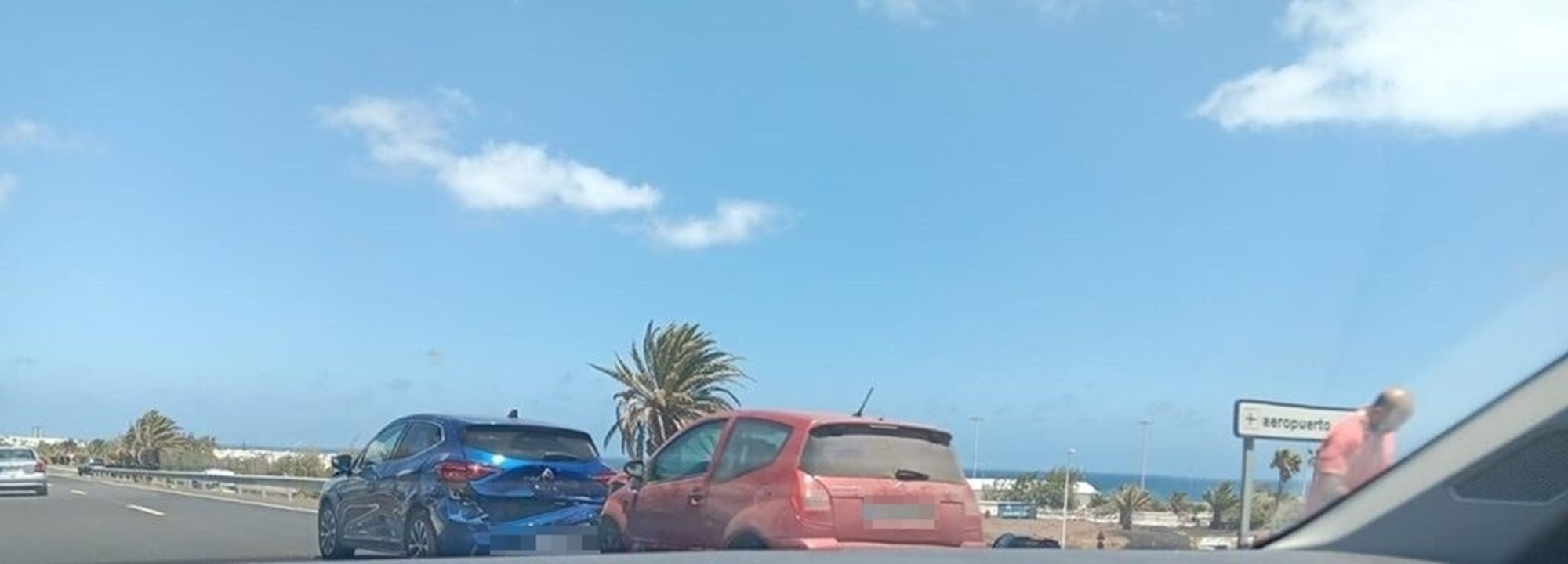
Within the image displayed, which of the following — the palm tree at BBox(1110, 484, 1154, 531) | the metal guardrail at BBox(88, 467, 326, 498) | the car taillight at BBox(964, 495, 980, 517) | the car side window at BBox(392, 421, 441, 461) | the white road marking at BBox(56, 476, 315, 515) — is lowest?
the white road marking at BBox(56, 476, 315, 515)

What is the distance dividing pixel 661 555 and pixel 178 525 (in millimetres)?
5198

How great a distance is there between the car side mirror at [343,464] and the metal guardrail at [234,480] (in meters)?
0.13

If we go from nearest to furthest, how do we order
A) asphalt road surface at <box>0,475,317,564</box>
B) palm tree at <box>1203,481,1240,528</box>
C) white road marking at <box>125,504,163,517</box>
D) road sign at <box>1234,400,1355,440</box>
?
road sign at <box>1234,400,1355,440</box> < palm tree at <box>1203,481,1240,528</box> < asphalt road surface at <box>0,475,317,564</box> < white road marking at <box>125,504,163,517</box>

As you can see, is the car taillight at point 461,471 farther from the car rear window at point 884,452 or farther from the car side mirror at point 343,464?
the car rear window at point 884,452

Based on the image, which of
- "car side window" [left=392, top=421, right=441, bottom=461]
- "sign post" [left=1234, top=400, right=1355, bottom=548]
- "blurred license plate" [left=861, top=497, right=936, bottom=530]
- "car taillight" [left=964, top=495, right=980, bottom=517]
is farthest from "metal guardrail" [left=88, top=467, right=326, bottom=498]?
"sign post" [left=1234, top=400, right=1355, bottom=548]

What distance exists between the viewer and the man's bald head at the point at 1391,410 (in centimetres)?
523

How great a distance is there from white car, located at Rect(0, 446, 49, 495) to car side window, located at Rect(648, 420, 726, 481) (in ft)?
10.7

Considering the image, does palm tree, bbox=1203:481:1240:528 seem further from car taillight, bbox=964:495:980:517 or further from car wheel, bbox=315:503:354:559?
car wheel, bbox=315:503:354:559

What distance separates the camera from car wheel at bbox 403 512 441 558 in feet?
23.6

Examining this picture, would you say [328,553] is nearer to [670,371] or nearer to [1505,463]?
[670,371]

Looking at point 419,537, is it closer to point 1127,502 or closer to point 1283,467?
point 1127,502

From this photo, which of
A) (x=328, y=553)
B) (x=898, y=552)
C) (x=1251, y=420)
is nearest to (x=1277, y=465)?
(x=1251, y=420)

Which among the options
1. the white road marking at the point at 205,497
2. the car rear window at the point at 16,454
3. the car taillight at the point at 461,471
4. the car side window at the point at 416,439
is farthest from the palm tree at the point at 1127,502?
the car rear window at the point at 16,454

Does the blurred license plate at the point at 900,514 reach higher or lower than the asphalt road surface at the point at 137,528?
higher
